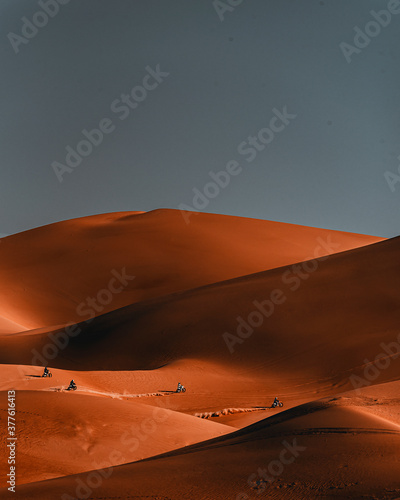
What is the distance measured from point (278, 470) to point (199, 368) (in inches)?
617

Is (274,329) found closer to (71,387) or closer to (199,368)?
(199,368)

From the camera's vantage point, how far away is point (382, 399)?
10492 mm

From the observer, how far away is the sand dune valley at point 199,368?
6.09 metres

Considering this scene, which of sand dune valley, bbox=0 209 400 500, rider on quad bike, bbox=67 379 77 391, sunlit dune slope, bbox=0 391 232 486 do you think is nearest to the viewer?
sand dune valley, bbox=0 209 400 500

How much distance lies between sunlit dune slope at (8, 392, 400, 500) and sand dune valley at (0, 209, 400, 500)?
0.02 m

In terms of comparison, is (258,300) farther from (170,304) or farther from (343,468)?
(343,468)

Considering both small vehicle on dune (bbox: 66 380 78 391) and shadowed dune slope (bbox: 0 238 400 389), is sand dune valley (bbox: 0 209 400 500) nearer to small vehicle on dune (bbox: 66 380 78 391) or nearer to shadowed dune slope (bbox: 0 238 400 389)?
shadowed dune slope (bbox: 0 238 400 389)

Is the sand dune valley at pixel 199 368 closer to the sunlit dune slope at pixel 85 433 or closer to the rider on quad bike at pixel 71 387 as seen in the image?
the sunlit dune slope at pixel 85 433

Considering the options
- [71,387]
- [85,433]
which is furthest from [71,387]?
[85,433]

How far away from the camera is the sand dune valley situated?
609 centimetres

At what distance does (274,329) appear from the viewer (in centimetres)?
2308

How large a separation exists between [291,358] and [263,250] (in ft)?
104

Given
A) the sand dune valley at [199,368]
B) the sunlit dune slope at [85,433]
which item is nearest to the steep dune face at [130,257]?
the sand dune valley at [199,368]

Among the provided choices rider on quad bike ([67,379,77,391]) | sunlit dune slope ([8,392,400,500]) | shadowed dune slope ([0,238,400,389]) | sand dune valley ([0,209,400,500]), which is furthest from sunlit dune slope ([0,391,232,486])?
shadowed dune slope ([0,238,400,389])
